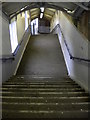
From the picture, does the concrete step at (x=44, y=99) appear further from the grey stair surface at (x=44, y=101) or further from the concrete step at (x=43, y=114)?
the concrete step at (x=43, y=114)

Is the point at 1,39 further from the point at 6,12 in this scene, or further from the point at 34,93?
the point at 34,93

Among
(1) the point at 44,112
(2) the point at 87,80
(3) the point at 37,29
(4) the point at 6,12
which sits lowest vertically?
(1) the point at 44,112

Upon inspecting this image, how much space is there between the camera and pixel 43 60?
24.6 ft

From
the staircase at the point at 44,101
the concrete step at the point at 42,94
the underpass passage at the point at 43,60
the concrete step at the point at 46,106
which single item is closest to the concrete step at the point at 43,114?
the staircase at the point at 44,101

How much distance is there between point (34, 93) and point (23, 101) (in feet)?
1.39

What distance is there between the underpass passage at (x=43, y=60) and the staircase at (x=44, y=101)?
2168 millimetres

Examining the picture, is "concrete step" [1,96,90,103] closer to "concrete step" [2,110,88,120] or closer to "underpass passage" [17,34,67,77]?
"concrete step" [2,110,88,120]

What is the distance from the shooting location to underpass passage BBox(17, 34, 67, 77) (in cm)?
646

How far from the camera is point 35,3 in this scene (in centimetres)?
534

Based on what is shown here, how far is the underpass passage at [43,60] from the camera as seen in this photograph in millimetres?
6460

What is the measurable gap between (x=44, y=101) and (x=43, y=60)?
4.28 metres

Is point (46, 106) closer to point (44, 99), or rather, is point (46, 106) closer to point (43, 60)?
Result: point (44, 99)

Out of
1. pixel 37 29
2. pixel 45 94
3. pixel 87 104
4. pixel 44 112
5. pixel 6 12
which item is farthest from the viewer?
pixel 37 29

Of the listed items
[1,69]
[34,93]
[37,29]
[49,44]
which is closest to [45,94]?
[34,93]
